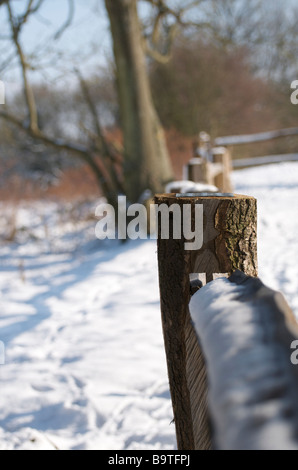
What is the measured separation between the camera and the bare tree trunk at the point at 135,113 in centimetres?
692

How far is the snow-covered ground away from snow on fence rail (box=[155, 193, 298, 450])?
1.13 meters

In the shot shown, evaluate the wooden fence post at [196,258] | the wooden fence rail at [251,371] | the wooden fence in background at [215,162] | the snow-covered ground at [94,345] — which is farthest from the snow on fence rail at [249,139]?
the wooden fence rail at [251,371]

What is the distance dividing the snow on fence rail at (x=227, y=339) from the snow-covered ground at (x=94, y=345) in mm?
1127

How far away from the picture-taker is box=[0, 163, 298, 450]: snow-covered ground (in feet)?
7.95

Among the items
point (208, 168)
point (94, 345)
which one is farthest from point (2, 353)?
point (208, 168)

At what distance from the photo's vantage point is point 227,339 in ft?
2.66

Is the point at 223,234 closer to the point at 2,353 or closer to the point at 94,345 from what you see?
the point at 94,345

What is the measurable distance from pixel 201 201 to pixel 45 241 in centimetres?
809

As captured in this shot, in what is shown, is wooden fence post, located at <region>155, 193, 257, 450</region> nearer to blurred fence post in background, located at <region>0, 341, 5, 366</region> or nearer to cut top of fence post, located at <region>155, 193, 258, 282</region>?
cut top of fence post, located at <region>155, 193, 258, 282</region>

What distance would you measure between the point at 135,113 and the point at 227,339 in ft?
21.8

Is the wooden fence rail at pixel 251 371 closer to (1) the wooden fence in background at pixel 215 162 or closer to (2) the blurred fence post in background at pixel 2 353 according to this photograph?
(2) the blurred fence post in background at pixel 2 353

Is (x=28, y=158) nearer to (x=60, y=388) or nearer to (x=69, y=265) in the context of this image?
(x=69, y=265)

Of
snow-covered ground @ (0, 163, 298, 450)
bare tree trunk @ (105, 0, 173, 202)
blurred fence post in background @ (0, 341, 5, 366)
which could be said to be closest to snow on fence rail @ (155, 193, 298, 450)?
snow-covered ground @ (0, 163, 298, 450)

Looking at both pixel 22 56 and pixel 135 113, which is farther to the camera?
pixel 22 56
